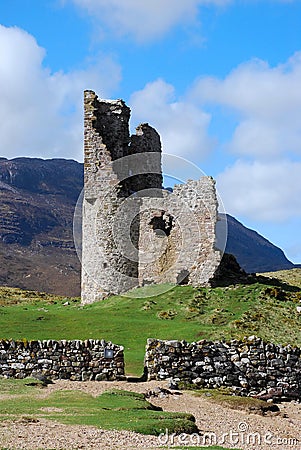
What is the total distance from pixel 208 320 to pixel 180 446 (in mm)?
18069

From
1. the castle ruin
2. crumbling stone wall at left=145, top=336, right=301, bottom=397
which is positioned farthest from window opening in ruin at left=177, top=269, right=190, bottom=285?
crumbling stone wall at left=145, top=336, right=301, bottom=397

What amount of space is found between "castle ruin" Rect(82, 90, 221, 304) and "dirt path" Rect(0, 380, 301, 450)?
57.0 ft

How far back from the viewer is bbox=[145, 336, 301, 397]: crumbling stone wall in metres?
21.1

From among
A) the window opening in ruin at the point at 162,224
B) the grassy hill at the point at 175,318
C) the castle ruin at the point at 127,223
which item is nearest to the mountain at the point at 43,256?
the castle ruin at the point at 127,223

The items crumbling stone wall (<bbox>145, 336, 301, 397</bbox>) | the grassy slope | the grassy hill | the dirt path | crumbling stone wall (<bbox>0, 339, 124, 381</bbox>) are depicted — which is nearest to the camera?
the dirt path

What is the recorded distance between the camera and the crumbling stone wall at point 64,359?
20.8 m

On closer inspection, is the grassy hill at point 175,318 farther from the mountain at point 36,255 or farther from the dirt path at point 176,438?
the mountain at point 36,255

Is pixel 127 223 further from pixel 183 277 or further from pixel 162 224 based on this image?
pixel 183 277

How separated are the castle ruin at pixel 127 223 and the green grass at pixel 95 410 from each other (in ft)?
64.0

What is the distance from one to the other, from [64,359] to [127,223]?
19917 millimetres

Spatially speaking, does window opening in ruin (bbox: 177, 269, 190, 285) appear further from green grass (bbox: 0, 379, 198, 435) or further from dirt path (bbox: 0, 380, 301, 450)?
green grass (bbox: 0, 379, 198, 435)

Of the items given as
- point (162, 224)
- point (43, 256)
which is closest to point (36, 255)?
point (43, 256)

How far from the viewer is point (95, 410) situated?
15953mm

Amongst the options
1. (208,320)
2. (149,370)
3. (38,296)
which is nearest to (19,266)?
(38,296)
